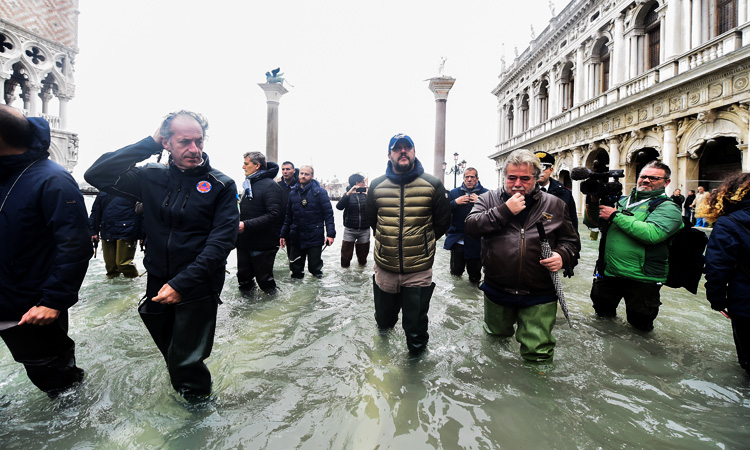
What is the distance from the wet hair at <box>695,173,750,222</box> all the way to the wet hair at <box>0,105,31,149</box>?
15.2ft

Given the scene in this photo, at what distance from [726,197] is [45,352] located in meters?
4.93

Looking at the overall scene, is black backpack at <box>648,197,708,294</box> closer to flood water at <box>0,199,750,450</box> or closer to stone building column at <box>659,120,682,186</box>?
flood water at <box>0,199,750,450</box>

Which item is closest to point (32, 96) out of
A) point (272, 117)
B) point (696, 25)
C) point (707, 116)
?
point (272, 117)

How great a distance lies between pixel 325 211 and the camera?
5.68m

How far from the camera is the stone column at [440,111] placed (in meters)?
13.6

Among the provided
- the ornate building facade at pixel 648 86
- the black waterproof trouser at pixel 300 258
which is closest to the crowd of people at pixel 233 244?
the black waterproof trouser at pixel 300 258

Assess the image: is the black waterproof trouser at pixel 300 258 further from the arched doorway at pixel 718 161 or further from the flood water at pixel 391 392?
the arched doorway at pixel 718 161

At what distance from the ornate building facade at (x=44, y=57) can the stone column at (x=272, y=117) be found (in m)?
21.9

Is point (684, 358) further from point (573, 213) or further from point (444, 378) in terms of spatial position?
point (444, 378)

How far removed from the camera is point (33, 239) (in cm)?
195

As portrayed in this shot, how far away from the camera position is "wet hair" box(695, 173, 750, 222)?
2.46 m

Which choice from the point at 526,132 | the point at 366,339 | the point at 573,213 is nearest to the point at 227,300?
the point at 366,339

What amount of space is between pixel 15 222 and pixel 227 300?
298 cm

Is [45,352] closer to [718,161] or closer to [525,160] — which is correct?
[525,160]
